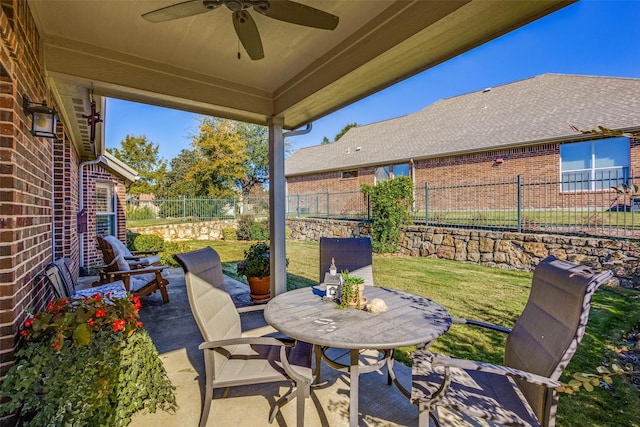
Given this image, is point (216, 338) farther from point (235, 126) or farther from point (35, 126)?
point (235, 126)

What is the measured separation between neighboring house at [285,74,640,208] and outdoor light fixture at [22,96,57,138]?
8.74 metres

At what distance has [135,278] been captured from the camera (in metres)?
5.17

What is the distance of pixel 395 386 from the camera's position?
8.57 ft

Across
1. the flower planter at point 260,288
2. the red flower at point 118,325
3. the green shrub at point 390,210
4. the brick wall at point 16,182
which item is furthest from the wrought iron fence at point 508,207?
the flower planter at point 260,288

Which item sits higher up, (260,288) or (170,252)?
(170,252)

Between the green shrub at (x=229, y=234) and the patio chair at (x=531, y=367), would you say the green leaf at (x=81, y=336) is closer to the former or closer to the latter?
the patio chair at (x=531, y=367)

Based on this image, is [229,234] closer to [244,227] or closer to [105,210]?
[244,227]

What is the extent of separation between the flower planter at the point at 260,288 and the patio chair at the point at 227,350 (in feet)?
7.23

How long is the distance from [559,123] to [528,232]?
4915 mm

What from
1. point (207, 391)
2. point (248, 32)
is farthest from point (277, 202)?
point (207, 391)

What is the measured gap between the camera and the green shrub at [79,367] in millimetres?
1686

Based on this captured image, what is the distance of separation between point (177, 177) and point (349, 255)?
2301cm

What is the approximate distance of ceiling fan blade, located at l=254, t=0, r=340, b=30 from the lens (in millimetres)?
1995

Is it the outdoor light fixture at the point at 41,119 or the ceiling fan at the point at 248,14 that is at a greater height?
the ceiling fan at the point at 248,14
